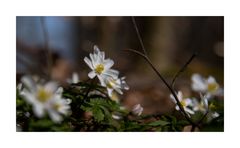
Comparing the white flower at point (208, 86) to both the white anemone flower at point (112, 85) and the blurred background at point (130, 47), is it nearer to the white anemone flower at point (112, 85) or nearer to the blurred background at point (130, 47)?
the white anemone flower at point (112, 85)

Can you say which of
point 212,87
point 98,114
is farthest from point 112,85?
point 212,87

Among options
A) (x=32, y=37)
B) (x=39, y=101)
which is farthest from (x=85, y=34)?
(x=39, y=101)

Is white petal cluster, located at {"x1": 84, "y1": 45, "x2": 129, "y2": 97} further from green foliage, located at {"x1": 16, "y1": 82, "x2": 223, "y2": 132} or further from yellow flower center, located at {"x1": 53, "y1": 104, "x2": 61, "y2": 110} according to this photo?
yellow flower center, located at {"x1": 53, "y1": 104, "x2": 61, "y2": 110}

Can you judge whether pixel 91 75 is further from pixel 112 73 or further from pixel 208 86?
pixel 208 86
